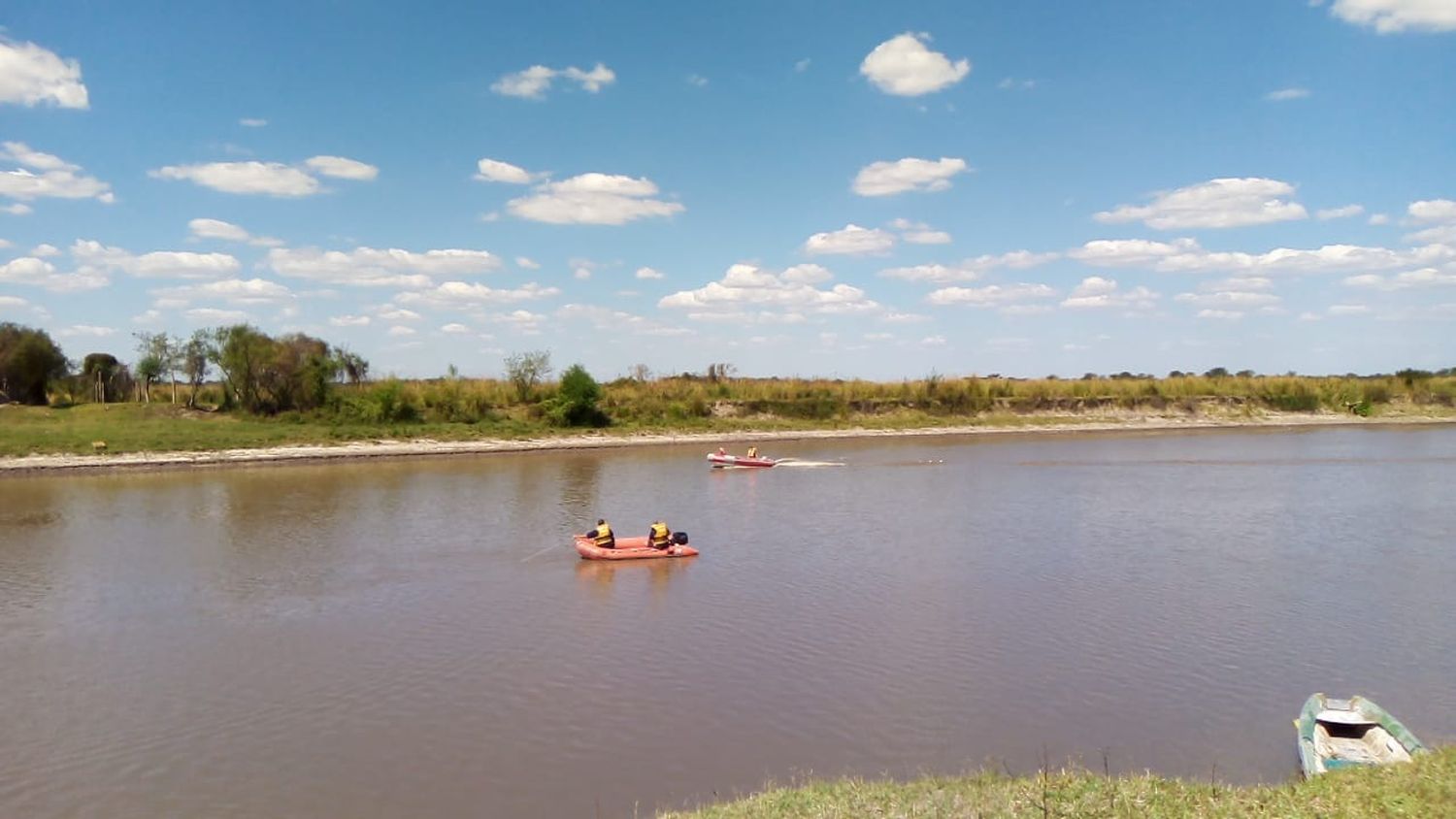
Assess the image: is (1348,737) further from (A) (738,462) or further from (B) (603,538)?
(A) (738,462)

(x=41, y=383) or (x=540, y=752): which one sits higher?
(x=41, y=383)

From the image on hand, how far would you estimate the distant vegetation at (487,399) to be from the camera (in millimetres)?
46000

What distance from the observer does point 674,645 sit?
534 inches

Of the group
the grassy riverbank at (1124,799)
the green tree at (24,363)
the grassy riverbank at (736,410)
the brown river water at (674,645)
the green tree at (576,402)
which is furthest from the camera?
the green tree at (576,402)

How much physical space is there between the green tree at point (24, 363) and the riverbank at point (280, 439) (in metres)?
4.23

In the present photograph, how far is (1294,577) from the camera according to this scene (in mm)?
17094

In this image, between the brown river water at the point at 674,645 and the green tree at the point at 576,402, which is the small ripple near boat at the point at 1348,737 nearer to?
the brown river water at the point at 674,645

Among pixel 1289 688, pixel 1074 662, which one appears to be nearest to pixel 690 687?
→ pixel 1074 662

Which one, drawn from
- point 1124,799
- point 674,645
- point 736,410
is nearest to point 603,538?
point 674,645

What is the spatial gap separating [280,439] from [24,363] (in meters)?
16.1

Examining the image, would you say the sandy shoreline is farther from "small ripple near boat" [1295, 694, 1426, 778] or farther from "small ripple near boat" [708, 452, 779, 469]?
"small ripple near boat" [1295, 694, 1426, 778]

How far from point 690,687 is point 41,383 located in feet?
170

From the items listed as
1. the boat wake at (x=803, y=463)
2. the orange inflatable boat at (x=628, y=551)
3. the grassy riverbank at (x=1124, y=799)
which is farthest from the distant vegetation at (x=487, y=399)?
the grassy riverbank at (x=1124, y=799)

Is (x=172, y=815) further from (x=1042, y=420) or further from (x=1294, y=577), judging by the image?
(x=1042, y=420)
